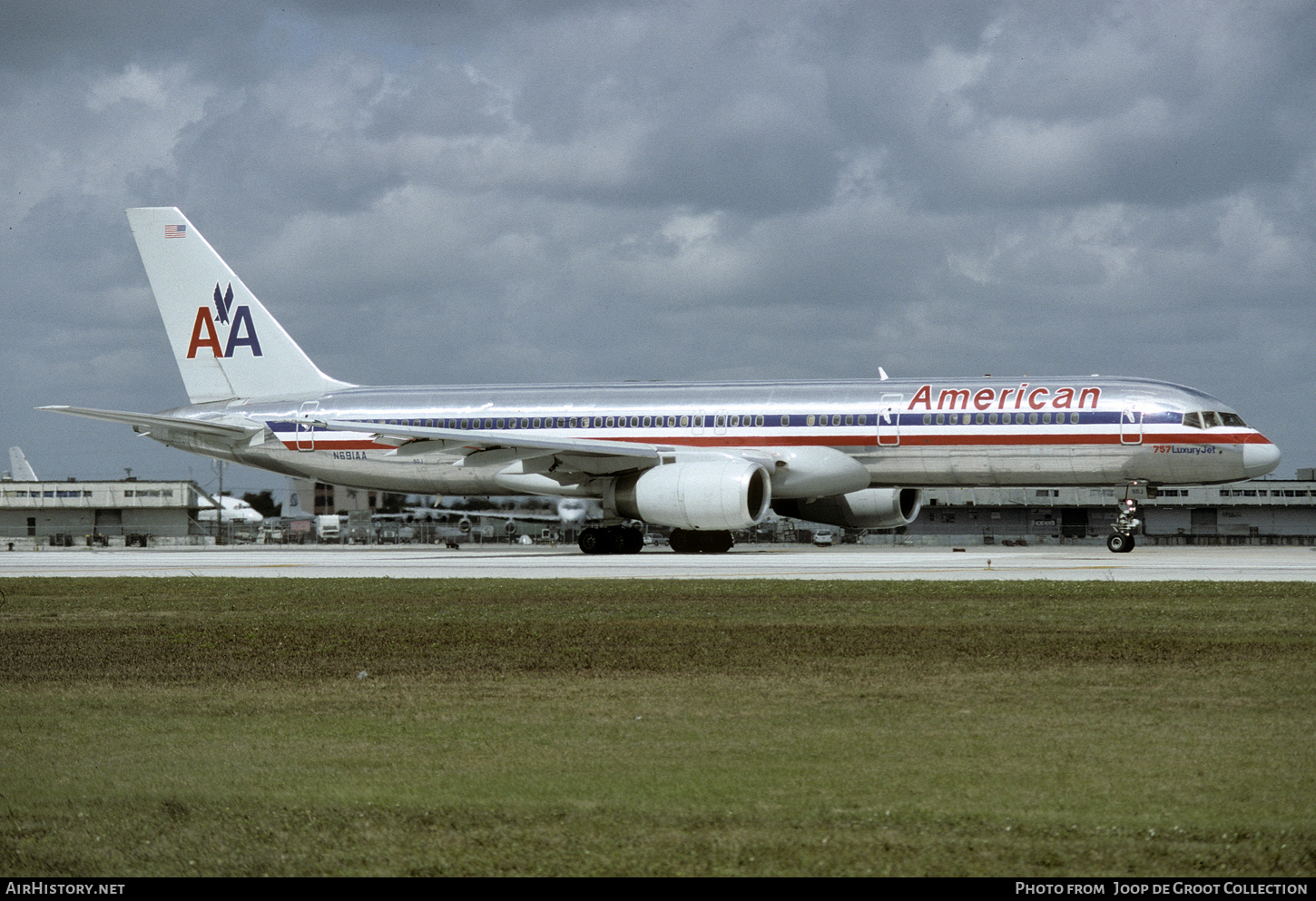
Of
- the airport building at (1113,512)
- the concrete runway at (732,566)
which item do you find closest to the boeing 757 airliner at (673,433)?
the concrete runway at (732,566)

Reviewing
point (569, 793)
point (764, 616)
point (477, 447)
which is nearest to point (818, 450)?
point (477, 447)

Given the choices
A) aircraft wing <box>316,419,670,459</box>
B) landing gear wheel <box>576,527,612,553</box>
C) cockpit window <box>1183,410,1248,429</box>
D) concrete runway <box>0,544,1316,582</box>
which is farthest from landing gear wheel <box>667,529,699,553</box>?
cockpit window <box>1183,410,1248,429</box>

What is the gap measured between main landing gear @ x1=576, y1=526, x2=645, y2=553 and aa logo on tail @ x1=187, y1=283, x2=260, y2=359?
43.1 feet

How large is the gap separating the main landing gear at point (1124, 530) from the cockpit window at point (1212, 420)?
8.21 feet

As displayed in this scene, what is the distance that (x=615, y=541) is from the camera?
3691cm

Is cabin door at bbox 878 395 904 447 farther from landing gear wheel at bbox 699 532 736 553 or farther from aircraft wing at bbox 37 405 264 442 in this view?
aircraft wing at bbox 37 405 264 442

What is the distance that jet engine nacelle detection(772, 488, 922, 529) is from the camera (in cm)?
3816

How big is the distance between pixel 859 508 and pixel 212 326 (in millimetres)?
20438

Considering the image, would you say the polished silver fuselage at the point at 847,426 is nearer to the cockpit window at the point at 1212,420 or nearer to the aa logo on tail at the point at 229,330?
the cockpit window at the point at 1212,420

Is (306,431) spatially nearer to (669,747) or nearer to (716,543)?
(716,543)

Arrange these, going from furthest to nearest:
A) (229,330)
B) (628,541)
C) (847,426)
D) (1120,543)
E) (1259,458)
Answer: (229,330), (628,541), (847,426), (1120,543), (1259,458)

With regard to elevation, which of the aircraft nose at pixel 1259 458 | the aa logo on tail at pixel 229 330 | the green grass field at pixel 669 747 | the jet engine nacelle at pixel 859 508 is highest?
the aa logo on tail at pixel 229 330

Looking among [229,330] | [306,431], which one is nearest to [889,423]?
[306,431]

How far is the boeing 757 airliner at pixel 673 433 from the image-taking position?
32.9 meters
